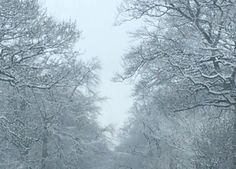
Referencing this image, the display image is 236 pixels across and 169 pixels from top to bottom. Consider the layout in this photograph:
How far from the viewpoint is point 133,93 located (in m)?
13.1

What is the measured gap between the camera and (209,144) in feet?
48.1

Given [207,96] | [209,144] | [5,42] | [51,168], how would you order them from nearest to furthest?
[207,96] → [5,42] → [209,144] → [51,168]

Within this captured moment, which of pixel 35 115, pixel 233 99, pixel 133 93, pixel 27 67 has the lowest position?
pixel 233 99

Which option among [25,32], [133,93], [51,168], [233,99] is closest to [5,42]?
[25,32]

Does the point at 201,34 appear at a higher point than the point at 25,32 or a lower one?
lower

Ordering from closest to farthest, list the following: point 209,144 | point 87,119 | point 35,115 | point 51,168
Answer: point 209,144, point 35,115, point 51,168, point 87,119

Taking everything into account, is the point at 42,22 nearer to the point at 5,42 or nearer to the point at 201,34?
the point at 5,42

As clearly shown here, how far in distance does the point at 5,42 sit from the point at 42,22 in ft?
3.70

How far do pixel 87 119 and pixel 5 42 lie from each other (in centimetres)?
1686

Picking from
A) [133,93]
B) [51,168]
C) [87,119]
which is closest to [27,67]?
[133,93]

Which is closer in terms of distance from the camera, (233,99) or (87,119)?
(233,99)

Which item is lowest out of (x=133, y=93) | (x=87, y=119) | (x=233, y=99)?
(x=233, y=99)

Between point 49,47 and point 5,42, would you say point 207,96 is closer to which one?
point 49,47

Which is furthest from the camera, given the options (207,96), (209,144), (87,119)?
(87,119)
